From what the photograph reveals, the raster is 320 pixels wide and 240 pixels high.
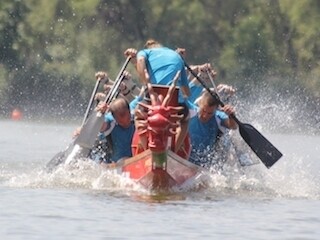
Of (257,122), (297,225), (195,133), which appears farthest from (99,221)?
(257,122)

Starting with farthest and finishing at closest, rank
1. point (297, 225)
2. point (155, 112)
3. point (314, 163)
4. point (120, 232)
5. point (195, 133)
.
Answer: point (314, 163) → point (195, 133) → point (155, 112) → point (297, 225) → point (120, 232)

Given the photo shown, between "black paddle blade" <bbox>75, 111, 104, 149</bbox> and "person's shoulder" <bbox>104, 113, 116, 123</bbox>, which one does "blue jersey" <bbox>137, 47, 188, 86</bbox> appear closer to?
"person's shoulder" <bbox>104, 113, 116, 123</bbox>

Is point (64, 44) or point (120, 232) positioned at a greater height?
point (64, 44)

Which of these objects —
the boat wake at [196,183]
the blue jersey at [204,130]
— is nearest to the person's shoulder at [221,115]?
the blue jersey at [204,130]

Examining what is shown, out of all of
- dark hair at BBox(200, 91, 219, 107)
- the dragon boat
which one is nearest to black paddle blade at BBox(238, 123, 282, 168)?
dark hair at BBox(200, 91, 219, 107)

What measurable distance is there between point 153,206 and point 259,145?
354 centimetres

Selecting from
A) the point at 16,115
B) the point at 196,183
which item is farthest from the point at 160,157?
the point at 16,115

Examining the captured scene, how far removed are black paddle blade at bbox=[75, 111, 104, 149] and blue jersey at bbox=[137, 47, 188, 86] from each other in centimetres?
75

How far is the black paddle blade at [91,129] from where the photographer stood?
61.1 ft

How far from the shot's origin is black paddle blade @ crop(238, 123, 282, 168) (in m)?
19.6

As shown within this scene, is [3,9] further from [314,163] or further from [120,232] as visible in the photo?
[120,232]

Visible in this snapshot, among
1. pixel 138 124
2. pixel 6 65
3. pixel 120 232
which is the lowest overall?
pixel 120 232

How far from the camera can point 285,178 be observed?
21.0m

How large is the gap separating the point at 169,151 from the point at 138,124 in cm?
47
